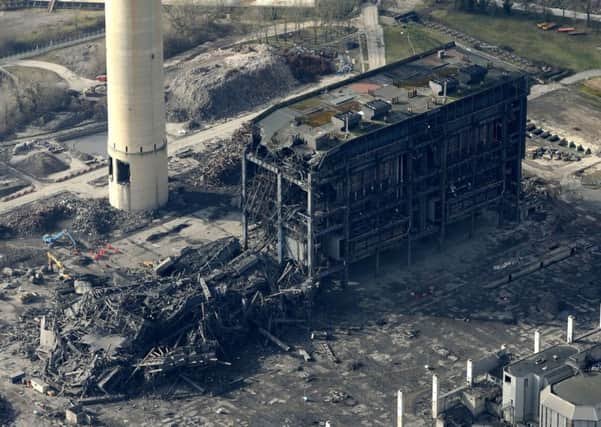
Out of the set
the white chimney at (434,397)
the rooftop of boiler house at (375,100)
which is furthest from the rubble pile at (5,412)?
the rooftop of boiler house at (375,100)

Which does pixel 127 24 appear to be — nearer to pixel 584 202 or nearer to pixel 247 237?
pixel 247 237

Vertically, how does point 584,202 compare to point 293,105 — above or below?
below

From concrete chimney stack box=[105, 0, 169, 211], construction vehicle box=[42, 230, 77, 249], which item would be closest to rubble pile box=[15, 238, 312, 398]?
construction vehicle box=[42, 230, 77, 249]

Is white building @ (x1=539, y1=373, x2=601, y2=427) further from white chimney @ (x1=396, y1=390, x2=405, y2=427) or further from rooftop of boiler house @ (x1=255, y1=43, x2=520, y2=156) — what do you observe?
rooftop of boiler house @ (x1=255, y1=43, x2=520, y2=156)

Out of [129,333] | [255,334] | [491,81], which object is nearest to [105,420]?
[129,333]

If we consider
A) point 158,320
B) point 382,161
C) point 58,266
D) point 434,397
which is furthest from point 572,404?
point 58,266

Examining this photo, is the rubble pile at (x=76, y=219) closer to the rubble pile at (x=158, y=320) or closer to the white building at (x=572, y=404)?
the rubble pile at (x=158, y=320)
